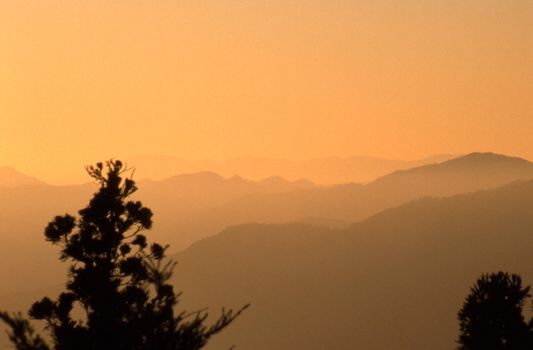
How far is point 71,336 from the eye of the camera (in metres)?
29.3

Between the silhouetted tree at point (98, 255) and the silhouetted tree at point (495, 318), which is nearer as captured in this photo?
the silhouetted tree at point (98, 255)

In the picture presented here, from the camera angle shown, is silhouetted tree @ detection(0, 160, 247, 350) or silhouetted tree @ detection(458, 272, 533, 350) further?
silhouetted tree @ detection(458, 272, 533, 350)

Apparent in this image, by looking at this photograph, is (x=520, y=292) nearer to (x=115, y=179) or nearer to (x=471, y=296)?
(x=471, y=296)

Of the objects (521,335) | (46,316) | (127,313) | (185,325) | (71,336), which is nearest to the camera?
(185,325)

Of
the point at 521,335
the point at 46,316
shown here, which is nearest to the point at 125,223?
the point at 46,316

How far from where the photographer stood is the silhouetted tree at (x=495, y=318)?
3544 cm

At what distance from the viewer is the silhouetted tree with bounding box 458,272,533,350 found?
116 ft

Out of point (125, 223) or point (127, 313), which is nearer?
point (127, 313)

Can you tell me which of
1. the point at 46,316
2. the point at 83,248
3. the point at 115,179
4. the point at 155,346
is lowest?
the point at 155,346

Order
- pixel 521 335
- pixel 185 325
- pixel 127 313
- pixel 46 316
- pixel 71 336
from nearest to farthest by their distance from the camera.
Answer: pixel 185 325, pixel 127 313, pixel 71 336, pixel 46 316, pixel 521 335

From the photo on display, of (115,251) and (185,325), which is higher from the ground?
(115,251)

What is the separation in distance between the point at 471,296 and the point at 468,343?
6.84 feet

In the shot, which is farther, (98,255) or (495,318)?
(495,318)

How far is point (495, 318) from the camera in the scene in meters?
35.9
